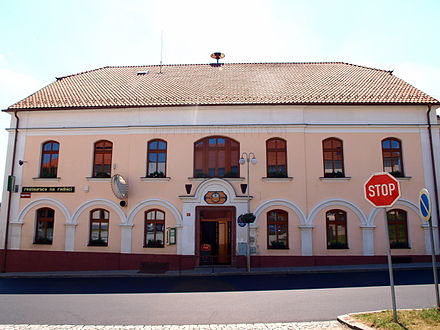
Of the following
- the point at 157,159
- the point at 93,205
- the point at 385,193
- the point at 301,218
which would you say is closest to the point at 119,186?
the point at 93,205

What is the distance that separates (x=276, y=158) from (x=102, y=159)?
8756 millimetres

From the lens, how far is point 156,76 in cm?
2097

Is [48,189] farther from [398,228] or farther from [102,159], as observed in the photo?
[398,228]

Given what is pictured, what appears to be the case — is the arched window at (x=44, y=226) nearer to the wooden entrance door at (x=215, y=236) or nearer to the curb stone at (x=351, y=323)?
the wooden entrance door at (x=215, y=236)

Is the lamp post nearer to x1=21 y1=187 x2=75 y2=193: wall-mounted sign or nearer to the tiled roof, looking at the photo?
the tiled roof

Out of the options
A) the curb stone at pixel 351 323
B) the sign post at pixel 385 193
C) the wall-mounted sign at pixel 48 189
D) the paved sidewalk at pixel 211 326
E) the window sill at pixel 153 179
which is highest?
the window sill at pixel 153 179

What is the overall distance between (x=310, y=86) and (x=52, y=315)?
15771 mm

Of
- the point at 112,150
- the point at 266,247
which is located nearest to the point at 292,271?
the point at 266,247

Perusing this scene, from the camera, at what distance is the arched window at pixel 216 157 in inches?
626

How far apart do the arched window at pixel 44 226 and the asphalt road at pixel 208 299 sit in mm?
3183

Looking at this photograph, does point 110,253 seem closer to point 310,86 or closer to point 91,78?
point 91,78

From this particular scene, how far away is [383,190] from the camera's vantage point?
267 inches

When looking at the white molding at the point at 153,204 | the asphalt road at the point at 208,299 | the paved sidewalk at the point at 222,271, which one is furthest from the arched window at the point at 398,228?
the white molding at the point at 153,204

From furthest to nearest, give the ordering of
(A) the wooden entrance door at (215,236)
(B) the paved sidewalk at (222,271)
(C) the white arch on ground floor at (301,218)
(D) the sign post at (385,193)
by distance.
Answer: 1. (A) the wooden entrance door at (215,236)
2. (C) the white arch on ground floor at (301,218)
3. (B) the paved sidewalk at (222,271)
4. (D) the sign post at (385,193)
